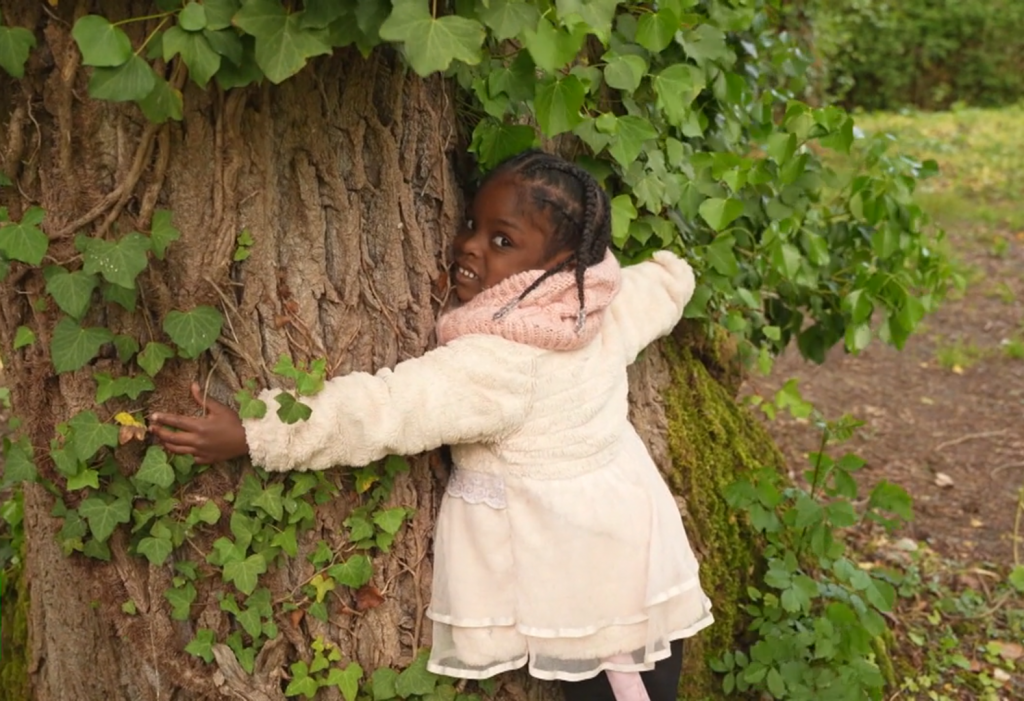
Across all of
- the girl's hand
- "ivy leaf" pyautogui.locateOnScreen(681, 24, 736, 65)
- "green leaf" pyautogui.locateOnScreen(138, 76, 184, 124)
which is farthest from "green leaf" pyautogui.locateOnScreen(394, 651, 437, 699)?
"ivy leaf" pyautogui.locateOnScreen(681, 24, 736, 65)

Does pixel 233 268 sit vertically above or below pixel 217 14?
below

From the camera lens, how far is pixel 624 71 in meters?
2.28

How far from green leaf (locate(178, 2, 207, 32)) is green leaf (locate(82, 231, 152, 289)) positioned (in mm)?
393

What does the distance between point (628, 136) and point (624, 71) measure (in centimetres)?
15

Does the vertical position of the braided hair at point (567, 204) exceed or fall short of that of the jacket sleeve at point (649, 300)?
it exceeds it

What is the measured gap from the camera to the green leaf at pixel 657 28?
2246mm

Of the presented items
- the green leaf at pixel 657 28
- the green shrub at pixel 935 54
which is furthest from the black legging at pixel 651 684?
the green shrub at pixel 935 54

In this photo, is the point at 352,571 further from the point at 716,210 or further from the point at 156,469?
the point at 716,210

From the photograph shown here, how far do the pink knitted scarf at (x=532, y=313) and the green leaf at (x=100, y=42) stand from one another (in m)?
0.83

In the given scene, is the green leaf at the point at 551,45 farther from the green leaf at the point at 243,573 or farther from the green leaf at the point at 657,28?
the green leaf at the point at 243,573

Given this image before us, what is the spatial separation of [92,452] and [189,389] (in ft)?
0.67

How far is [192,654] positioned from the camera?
2.11 metres

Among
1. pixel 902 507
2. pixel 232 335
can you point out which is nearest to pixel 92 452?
pixel 232 335

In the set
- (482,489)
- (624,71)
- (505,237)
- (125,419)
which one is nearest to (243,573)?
(125,419)
